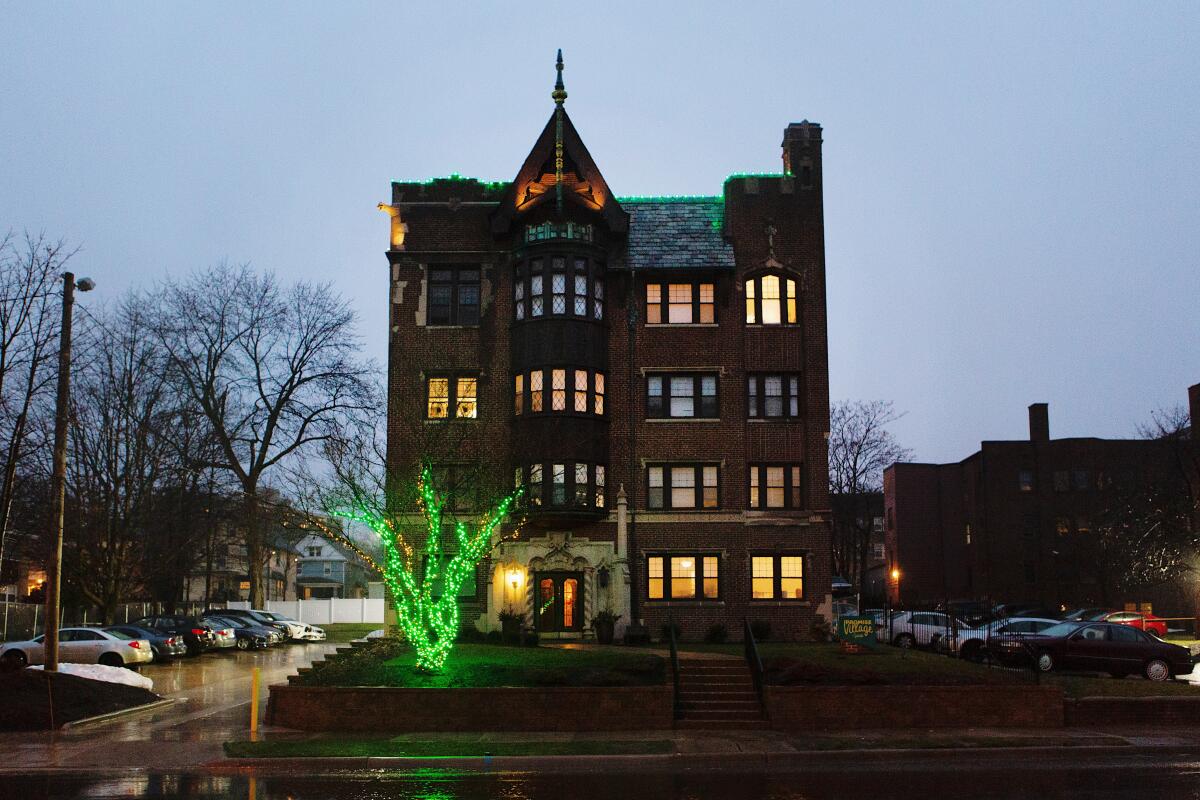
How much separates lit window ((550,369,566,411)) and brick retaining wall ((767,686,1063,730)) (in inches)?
636

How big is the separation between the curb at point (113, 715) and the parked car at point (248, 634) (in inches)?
842

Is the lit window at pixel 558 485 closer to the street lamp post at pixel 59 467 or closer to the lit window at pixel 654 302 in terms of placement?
the lit window at pixel 654 302

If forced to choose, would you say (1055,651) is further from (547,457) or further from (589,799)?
(589,799)

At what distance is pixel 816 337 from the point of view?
3862 centimetres

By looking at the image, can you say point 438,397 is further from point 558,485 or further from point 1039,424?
point 1039,424

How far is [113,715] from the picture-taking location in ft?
79.6

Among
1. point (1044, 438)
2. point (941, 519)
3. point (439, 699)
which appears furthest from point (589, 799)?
point (941, 519)

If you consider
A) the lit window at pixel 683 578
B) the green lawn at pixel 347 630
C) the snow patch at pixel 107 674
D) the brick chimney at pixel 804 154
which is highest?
the brick chimney at pixel 804 154

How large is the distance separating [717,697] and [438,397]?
17.9 m

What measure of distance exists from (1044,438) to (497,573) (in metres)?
50.5

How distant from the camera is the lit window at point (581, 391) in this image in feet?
123

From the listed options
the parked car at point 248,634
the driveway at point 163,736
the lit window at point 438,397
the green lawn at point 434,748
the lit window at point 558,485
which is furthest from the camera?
the parked car at point 248,634

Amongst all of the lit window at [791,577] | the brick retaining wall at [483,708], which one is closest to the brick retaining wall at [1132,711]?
the brick retaining wall at [483,708]

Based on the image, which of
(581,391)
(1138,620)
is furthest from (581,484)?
(1138,620)
